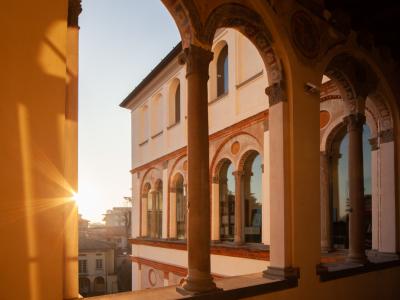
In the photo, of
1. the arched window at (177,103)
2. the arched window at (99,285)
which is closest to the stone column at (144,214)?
the arched window at (177,103)

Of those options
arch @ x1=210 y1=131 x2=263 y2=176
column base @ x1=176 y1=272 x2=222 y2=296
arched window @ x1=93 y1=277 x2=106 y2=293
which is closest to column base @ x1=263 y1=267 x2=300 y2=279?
column base @ x1=176 y1=272 x2=222 y2=296

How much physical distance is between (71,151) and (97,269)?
134 ft

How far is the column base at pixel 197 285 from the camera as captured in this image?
415 cm

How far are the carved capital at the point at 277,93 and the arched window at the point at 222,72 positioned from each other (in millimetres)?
7413

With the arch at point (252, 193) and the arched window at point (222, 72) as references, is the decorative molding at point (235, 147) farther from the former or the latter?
the arched window at point (222, 72)

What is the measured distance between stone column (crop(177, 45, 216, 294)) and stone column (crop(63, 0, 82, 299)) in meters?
1.34

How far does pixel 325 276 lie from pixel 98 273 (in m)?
39.2

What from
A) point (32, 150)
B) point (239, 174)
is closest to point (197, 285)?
point (32, 150)

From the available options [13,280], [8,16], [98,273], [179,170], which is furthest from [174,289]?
[98,273]

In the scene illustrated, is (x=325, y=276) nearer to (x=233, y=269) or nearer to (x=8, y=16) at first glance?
(x=8, y=16)

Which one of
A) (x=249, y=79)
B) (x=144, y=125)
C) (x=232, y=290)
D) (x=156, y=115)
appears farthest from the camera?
(x=144, y=125)

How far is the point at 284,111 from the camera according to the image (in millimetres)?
5527

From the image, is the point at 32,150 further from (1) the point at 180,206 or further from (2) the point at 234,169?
(1) the point at 180,206

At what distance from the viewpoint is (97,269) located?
4112cm
